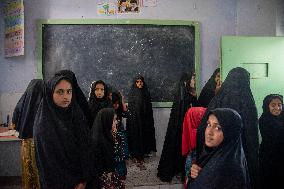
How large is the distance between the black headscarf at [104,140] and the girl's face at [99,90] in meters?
1.09

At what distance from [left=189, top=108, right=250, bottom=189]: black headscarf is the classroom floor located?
195 cm

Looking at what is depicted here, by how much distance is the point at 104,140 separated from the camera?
248 centimetres

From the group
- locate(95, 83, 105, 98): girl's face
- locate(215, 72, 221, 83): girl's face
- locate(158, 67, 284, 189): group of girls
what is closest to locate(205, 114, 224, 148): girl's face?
locate(158, 67, 284, 189): group of girls

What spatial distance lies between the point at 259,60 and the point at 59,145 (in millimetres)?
3194

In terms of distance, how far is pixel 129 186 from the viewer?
363 centimetres

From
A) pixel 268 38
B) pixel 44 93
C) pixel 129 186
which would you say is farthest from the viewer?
pixel 268 38

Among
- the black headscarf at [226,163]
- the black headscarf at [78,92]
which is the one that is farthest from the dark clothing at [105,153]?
the black headscarf at [226,163]

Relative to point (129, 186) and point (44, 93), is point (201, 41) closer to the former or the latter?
point (129, 186)

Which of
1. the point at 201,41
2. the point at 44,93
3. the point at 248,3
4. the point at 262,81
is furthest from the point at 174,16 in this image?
the point at 44,93

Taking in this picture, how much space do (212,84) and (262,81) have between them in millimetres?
660

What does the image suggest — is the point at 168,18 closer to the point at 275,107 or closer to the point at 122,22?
the point at 122,22

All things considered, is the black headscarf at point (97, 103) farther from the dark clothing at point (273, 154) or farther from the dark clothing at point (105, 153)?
the dark clothing at point (273, 154)

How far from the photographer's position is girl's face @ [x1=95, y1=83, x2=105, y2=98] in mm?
3637

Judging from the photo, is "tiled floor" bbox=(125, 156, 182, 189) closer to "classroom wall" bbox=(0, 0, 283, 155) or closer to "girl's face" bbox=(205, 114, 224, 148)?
"classroom wall" bbox=(0, 0, 283, 155)
